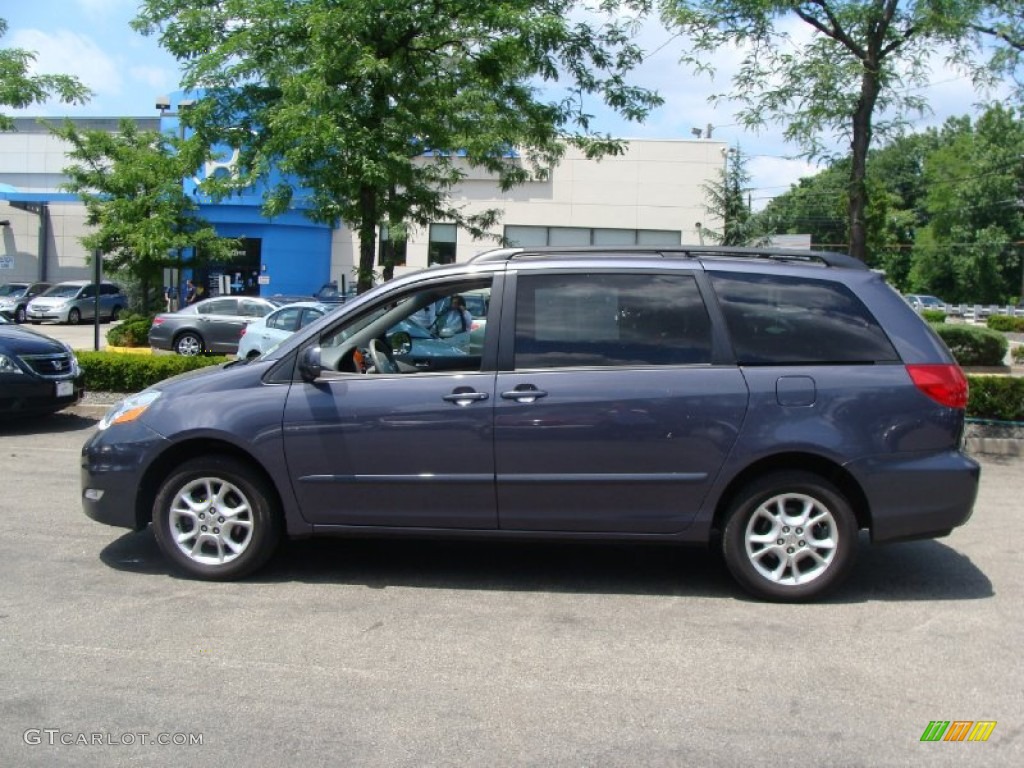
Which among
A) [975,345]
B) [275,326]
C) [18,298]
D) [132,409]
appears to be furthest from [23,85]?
[18,298]

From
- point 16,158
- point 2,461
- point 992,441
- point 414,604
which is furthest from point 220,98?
point 16,158

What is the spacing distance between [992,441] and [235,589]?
328 inches

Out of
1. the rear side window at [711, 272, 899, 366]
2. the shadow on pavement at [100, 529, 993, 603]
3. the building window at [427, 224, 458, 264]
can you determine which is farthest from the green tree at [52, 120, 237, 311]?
the rear side window at [711, 272, 899, 366]

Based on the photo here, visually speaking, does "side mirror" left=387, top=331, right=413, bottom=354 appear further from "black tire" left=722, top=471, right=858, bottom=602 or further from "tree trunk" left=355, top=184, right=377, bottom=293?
"tree trunk" left=355, top=184, right=377, bottom=293

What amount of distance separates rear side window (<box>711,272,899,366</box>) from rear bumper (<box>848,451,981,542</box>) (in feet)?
1.96

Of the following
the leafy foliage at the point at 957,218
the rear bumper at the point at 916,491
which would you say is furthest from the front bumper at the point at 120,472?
the leafy foliage at the point at 957,218

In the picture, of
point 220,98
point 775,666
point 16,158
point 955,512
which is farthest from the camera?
point 16,158

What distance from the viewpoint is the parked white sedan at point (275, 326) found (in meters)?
17.3

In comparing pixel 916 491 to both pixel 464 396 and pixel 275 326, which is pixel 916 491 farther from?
pixel 275 326

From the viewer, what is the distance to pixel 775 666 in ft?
14.5

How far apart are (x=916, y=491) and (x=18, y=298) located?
128 feet

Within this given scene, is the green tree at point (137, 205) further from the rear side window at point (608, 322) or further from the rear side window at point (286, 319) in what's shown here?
the rear side window at point (608, 322)

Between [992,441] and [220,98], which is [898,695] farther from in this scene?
[220,98]

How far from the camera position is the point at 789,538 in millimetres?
5223
